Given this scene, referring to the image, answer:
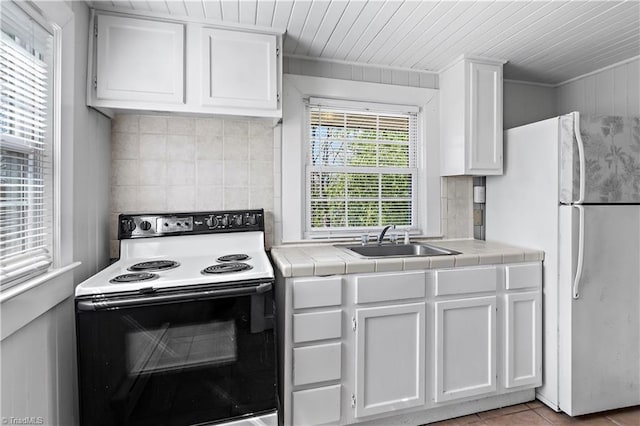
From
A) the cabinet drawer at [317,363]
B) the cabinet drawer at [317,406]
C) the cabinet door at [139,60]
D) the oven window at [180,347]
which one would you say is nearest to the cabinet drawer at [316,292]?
the cabinet drawer at [317,363]

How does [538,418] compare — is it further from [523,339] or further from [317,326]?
[317,326]

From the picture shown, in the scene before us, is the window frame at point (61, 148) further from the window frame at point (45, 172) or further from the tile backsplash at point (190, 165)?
the tile backsplash at point (190, 165)

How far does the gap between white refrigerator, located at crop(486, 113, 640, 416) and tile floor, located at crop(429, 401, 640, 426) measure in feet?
0.16

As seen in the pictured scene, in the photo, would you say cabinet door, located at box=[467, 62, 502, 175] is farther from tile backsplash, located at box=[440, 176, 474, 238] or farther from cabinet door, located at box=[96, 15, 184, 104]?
cabinet door, located at box=[96, 15, 184, 104]

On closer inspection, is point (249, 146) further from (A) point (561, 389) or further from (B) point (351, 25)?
(A) point (561, 389)

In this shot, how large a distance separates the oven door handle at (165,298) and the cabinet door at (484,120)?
1.72 metres

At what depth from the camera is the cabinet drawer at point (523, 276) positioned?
2.01 meters

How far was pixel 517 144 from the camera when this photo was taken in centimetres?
231

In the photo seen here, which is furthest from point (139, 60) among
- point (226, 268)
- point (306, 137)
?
point (226, 268)

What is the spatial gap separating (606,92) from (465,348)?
2.24 m

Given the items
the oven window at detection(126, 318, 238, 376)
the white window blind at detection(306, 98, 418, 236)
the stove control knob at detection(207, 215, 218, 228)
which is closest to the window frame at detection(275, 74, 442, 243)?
the white window blind at detection(306, 98, 418, 236)

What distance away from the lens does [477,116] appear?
7.71 feet

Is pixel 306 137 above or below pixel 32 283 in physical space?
above

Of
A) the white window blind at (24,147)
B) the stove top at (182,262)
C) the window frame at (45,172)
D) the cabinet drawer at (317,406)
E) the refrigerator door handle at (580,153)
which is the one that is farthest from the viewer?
the refrigerator door handle at (580,153)
